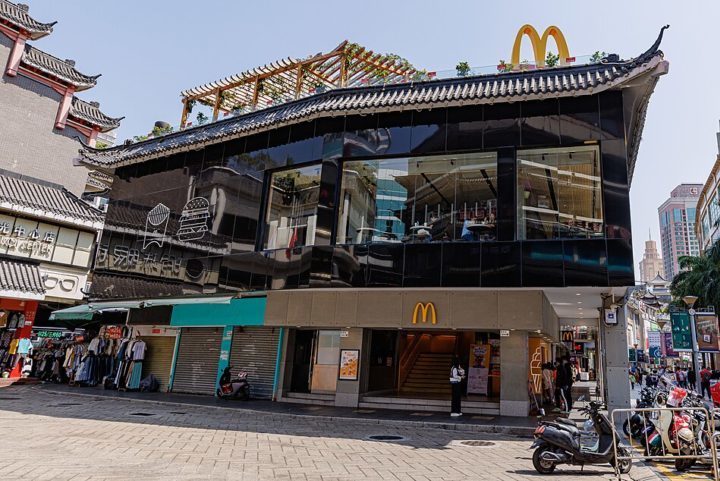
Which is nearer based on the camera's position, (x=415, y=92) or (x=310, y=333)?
(x=415, y=92)

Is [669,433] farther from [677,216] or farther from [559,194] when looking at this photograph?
[677,216]

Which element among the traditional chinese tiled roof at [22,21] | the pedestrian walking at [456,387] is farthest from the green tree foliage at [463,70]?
the traditional chinese tiled roof at [22,21]

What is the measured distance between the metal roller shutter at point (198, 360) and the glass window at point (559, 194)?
41.4 ft

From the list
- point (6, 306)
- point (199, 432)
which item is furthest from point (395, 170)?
point (6, 306)

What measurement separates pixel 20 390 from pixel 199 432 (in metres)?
13.4

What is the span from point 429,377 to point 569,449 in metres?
12.5

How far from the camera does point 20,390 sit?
18.7 m

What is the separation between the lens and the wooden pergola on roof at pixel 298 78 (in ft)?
57.7

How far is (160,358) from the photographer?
20031mm

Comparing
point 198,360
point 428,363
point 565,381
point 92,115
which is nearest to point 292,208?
point 198,360

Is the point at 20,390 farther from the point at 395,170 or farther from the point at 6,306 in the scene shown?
the point at 395,170

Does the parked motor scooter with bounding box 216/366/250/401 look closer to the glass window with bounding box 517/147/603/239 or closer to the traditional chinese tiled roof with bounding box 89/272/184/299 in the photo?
the traditional chinese tiled roof with bounding box 89/272/184/299

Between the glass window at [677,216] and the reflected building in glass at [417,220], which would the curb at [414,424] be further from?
the glass window at [677,216]

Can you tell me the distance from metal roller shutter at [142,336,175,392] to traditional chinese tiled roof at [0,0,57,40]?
19.4m
